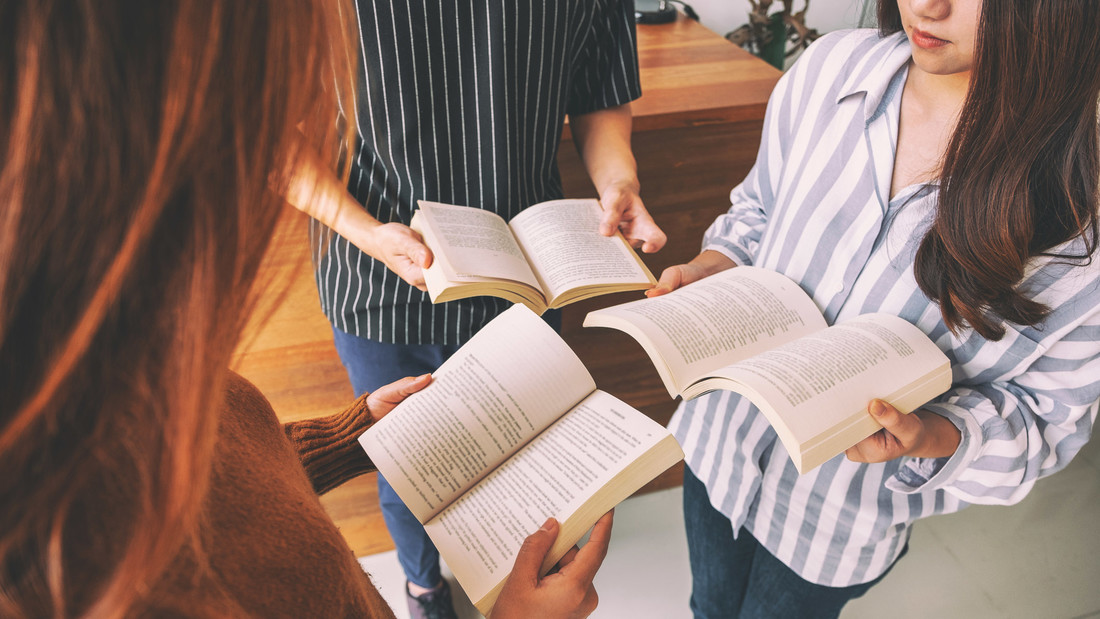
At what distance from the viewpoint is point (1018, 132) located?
0.67 meters

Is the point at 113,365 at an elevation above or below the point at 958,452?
above

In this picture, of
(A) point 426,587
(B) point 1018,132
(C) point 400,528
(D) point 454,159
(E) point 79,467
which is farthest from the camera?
(A) point 426,587

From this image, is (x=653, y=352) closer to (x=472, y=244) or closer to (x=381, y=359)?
(x=472, y=244)

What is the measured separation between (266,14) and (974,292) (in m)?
0.75

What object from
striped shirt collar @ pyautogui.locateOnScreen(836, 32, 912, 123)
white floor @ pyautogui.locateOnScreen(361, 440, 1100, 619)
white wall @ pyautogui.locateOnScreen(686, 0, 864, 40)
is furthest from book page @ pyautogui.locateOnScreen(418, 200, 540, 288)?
white wall @ pyautogui.locateOnScreen(686, 0, 864, 40)

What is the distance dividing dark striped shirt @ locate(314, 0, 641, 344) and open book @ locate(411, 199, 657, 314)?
2.8 inches

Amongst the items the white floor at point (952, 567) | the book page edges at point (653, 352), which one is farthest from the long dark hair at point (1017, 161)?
the white floor at point (952, 567)

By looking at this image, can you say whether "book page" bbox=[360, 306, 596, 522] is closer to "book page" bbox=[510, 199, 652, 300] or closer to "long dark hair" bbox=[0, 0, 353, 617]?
"book page" bbox=[510, 199, 652, 300]

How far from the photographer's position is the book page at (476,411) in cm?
74

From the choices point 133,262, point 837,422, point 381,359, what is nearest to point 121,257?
point 133,262

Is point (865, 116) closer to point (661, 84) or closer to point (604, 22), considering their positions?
point (604, 22)

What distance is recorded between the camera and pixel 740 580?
3.76 ft

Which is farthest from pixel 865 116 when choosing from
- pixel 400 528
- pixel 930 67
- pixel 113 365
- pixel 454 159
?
pixel 400 528

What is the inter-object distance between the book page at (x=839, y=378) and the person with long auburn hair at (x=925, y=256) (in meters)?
0.03
